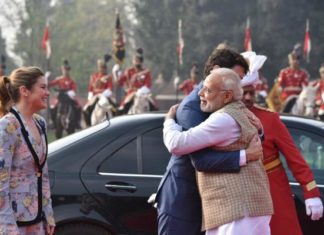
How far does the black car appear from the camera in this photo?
580cm

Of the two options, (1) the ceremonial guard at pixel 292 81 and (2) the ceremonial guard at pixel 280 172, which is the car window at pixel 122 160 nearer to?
(2) the ceremonial guard at pixel 280 172

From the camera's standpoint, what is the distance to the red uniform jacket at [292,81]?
22750 millimetres

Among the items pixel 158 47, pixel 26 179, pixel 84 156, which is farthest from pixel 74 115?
pixel 158 47

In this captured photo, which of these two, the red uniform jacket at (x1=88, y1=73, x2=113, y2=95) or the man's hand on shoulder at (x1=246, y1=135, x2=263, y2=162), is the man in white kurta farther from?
the red uniform jacket at (x1=88, y1=73, x2=113, y2=95)

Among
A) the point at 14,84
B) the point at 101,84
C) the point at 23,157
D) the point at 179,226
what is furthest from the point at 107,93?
the point at 179,226

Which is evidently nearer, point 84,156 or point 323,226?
point 323,226

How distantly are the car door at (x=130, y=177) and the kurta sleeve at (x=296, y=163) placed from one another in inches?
51.7

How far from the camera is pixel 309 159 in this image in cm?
611

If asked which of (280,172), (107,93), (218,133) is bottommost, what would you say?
(107,93)

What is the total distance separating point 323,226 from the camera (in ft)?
18.4

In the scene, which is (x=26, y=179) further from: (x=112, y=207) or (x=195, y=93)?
(x=112, y=207)

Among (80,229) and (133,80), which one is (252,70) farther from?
(133,80)

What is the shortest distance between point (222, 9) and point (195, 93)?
40561mm

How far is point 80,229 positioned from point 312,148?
5.56ft
